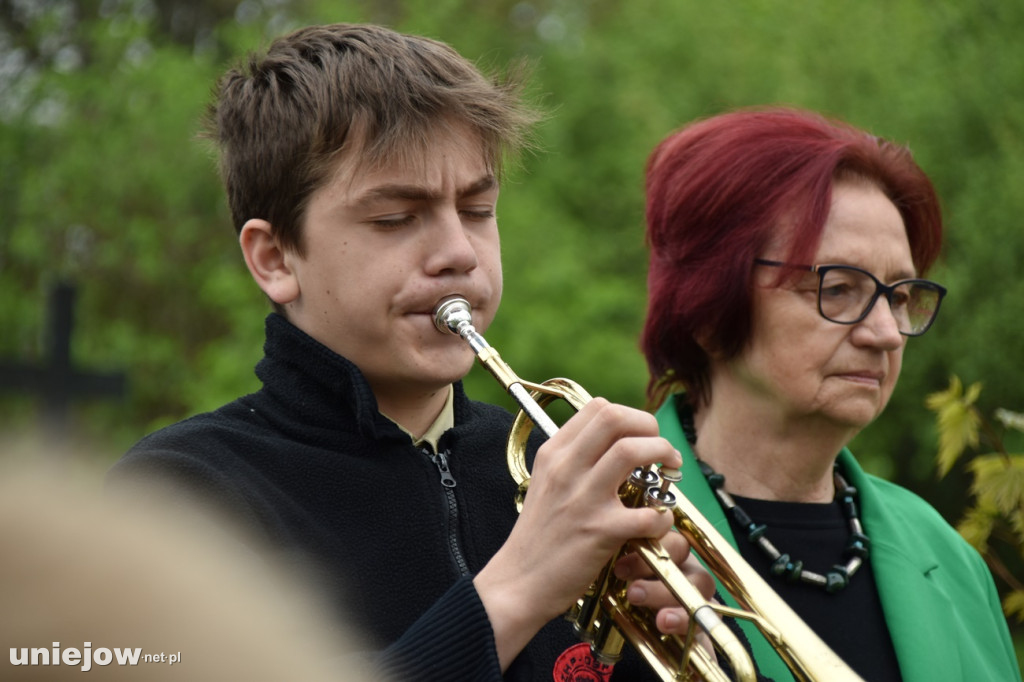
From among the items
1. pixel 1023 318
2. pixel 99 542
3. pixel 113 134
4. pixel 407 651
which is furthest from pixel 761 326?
pixel 113 134

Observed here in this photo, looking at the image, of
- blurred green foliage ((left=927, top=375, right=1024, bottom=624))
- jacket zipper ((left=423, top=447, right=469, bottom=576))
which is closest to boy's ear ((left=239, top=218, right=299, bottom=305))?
jacket zipper ((left=423, top=447, right=469, bottom=576))

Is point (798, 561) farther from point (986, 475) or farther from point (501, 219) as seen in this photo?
point (501, 219)

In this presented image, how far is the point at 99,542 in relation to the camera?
2.22ft

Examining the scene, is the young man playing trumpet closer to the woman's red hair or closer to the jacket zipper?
the jacket zipper

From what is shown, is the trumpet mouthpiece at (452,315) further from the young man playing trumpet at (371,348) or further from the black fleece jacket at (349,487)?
the black fleece jacket at (349,487)

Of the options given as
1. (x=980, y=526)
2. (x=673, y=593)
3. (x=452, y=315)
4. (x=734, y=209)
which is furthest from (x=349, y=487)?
(x=980, y=526)

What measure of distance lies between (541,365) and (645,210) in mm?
4669

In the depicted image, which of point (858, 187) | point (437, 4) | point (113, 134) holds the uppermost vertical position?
point (437, 4)

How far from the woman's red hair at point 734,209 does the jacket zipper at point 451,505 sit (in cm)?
102

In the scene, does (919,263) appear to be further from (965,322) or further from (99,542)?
(965,322)

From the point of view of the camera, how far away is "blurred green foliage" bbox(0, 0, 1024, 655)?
823cm

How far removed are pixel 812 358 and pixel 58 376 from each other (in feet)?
15.6

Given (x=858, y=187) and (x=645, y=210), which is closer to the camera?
(x=858, y=187)

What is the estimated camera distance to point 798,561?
290cm
